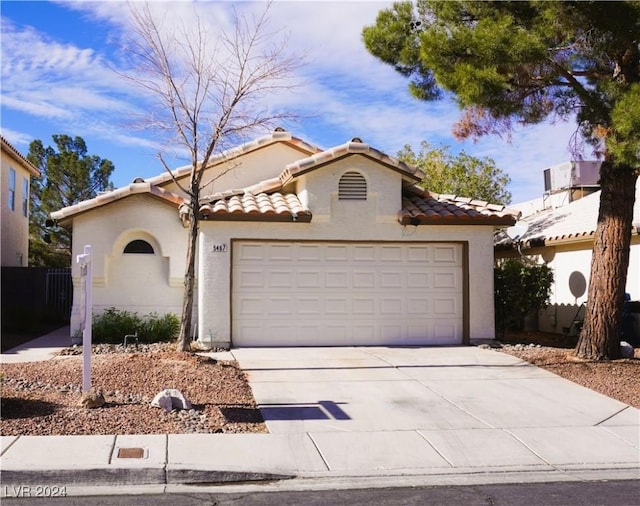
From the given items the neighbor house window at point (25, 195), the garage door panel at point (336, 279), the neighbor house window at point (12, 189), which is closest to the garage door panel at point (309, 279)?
the garage door panel at point (336, 279)

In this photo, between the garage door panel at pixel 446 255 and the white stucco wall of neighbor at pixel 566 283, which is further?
the white stucco wall of neighbor at pixel 566 283

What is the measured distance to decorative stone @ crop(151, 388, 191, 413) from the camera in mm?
8641

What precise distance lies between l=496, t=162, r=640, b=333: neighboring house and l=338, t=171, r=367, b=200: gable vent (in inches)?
205

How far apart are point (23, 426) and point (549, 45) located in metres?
9.93

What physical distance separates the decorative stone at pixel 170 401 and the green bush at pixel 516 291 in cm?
917

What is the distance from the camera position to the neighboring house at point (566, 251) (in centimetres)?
1584

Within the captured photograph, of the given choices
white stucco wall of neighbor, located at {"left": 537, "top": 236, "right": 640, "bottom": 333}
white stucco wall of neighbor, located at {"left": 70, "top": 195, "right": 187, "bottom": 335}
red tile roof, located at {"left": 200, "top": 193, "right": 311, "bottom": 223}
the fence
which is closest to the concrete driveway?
red tile roof, located at {"left": 200, "top": 193, "right": 311, "bottom": 223}

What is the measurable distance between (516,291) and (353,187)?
4.48m

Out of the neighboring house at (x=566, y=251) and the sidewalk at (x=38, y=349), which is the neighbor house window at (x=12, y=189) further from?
the neighboring house at (x=566, y=251)

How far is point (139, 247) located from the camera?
16156 mm

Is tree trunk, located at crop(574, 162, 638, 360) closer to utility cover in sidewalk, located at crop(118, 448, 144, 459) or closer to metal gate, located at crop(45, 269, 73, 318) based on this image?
utility cover in sidewalk, located at crop(118, 448, 144, 459)

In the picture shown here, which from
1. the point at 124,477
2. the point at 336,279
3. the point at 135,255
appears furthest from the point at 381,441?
the point at 135,255

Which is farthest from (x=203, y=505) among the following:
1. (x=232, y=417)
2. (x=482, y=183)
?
(x=482, y=183)

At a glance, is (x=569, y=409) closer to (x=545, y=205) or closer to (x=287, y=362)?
(x=287, y=362)
